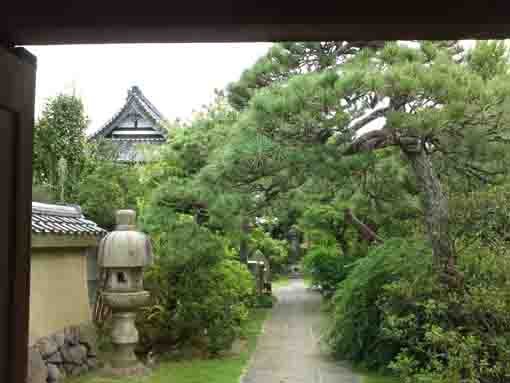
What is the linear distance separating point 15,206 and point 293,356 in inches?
255

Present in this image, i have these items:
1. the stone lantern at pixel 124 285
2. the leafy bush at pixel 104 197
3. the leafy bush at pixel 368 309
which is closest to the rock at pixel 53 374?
the stone lantern at pixel 124 285

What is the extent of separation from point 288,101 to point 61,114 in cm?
1149

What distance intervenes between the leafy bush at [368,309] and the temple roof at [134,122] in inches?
565

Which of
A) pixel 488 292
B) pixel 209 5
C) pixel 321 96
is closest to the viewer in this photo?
pixel 209 5

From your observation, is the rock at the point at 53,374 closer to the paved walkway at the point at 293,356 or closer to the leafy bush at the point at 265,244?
the paved walkway at the point at 293,356

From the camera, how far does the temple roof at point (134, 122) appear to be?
20.6 meters

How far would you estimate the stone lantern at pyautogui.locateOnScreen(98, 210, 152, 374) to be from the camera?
662 centimetres

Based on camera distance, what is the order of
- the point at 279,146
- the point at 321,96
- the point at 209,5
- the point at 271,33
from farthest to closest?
the point at 279,146, the point at 321,96, the point at 271,33, the point at 209,5

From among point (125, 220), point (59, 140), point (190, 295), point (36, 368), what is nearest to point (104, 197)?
point (59, 140)

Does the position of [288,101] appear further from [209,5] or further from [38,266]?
[209,5]

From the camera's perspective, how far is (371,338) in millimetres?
6852

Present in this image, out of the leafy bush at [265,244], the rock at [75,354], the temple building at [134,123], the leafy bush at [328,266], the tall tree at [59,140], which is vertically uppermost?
the temple building at [134,123]

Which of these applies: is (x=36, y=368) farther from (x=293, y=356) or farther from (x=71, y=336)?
(x=293, y=356)

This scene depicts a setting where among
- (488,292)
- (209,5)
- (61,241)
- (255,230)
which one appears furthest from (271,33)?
(255,230)
